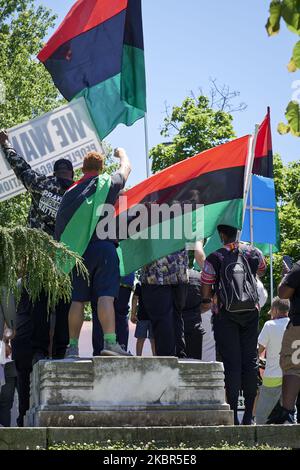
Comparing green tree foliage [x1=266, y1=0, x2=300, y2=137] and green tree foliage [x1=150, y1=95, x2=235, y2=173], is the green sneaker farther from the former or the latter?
green tree foliage [x1=150, y1=95, x2=235, y2=173]

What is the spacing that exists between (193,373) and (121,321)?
2.45 m

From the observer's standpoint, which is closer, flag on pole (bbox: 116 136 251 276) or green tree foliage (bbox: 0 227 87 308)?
green tree foliage (bbox: 0 227 87 308)

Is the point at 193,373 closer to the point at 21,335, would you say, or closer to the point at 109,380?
the point at 109,380

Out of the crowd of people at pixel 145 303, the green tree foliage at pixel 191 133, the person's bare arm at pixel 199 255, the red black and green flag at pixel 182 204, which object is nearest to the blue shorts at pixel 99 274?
the crowd of people at pixel 145 303

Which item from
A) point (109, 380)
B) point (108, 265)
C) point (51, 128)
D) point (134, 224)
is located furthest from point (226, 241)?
point (51, 128)

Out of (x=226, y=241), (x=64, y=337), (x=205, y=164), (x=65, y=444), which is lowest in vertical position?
(x=65, y=444)

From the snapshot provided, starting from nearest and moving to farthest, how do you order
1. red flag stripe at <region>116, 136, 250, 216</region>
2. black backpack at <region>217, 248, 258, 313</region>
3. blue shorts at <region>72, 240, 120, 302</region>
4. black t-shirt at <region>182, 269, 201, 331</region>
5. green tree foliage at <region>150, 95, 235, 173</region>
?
blue shorts at <region>72, 240, 120, 302</region> → black backpack at <region>217, 248, 258, 313</region> → red flag stripe at <region>116, 136, 250, 216</region> → black t-shirt at <region>182, 269, 201, 331</region> → green tree foliage at <region>150, 95, 235, 173</region>

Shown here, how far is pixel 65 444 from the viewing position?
711 cm

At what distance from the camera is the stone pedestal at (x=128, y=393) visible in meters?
7.80

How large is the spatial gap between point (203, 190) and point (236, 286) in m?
1.72

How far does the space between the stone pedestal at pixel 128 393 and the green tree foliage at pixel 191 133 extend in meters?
31.3

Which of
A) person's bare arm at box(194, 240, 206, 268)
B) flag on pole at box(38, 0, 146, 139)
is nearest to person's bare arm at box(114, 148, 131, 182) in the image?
person's bare arm at box(194, 240, 206, 268)

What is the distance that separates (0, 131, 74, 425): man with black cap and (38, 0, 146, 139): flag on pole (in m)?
2.35

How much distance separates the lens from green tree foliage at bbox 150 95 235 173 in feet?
131
